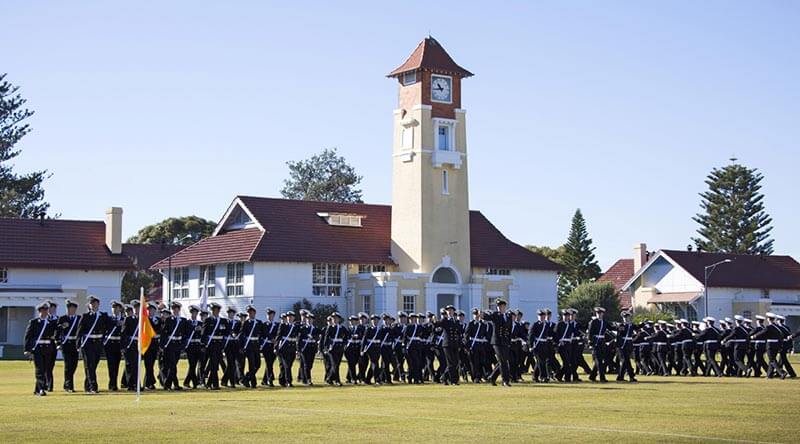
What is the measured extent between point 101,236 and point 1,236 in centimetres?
510

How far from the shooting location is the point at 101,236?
6600 cm

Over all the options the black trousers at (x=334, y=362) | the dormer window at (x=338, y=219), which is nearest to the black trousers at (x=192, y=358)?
the black trousers at (x=334, y=362)

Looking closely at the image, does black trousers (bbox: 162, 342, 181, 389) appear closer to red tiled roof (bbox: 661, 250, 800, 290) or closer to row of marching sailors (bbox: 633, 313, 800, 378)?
row of marching sailors (bbox: 633, 313, 800, 378)

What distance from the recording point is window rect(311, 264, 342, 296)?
65.9m

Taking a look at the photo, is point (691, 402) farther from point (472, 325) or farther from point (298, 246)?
point (298, 246)

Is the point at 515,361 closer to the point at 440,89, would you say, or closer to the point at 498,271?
the point at 440,89

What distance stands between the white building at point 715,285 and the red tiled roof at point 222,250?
95.0ft

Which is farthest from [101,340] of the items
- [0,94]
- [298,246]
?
[0,94]

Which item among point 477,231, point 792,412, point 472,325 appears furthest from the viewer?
point 477,231

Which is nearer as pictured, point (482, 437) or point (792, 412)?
point (482, 437)

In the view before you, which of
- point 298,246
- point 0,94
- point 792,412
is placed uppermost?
point 0,94

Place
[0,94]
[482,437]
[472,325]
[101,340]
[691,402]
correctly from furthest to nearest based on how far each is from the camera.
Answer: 1. [0,94]
2. [472,325]
3. [101,340]
4. [691,402]
5. [482,437]

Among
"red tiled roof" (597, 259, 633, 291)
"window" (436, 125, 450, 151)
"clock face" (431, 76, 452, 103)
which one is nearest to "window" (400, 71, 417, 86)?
"clock face" (431, 76, 452, 103)

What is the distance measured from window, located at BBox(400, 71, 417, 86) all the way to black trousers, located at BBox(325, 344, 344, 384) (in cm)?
3722
